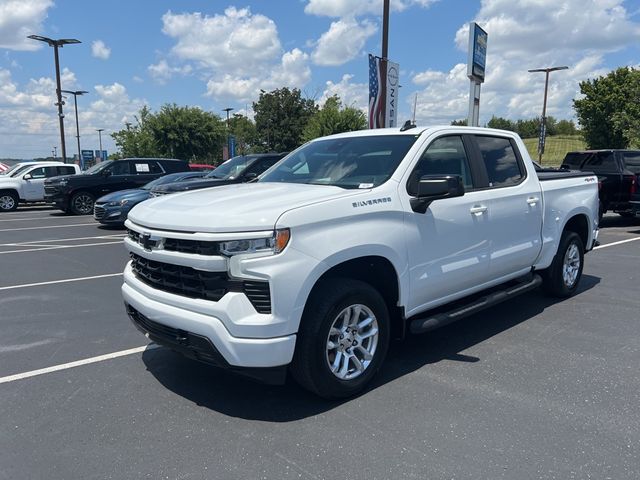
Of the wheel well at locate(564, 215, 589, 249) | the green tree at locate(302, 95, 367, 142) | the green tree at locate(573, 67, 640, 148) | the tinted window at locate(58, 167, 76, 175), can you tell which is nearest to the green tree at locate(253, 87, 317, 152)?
the green tree at locate(302, 95, 367, 142)

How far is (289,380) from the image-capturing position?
160 inches

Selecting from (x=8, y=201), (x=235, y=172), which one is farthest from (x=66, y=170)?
(x=235, y=172)

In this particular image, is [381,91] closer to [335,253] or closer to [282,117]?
[335,253]

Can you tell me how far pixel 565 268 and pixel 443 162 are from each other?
2729 mm

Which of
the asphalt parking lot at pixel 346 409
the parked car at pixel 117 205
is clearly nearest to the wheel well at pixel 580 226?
the asphalt parking lot at pixel 346 409

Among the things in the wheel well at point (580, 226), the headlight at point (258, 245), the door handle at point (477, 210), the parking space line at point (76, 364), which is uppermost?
the door handle at point (477, 210)

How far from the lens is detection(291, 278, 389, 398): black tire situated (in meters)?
3.35

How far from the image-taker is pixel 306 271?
3.22 meters

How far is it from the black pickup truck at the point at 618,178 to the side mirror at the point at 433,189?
1082 cm

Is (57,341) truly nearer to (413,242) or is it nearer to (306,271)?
(306,271)

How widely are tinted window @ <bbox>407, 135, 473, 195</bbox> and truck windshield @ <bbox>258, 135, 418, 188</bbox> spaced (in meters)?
0.17

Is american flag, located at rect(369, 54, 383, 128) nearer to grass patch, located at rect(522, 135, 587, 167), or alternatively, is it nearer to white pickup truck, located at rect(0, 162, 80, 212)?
white pickup truck, located at rect(0, 162, 80, 212)

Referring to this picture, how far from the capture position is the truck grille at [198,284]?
314 centimetres

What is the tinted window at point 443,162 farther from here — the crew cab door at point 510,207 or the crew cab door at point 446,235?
the crew cab door at point 510,207
